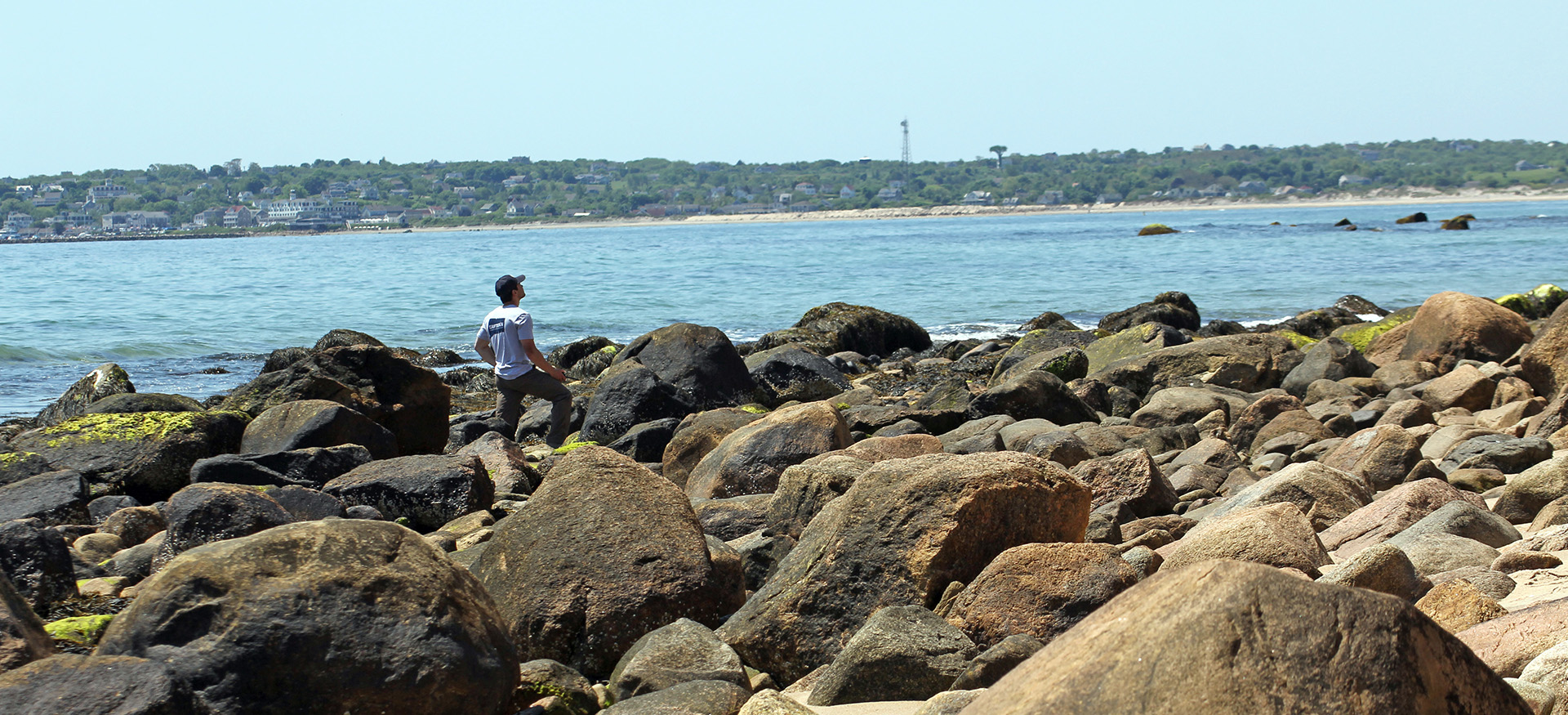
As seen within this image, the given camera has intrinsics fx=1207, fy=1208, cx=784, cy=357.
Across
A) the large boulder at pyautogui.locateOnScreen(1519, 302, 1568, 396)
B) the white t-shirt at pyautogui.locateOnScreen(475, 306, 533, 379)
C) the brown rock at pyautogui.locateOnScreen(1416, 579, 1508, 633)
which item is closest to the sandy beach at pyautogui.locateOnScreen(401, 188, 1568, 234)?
the white t-shirt at pyautogui.locateOnScreen(475, 306, 533, 379)

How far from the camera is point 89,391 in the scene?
12.9 metres

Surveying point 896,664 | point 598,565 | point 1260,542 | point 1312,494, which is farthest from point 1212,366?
point 896,664

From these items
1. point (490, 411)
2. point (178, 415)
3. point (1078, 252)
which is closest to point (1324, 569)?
point (178, 415)

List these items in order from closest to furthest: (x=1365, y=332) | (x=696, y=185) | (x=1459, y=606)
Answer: (x=1459, y=606) → (x=1365, y=332) → (x=696, y=185)

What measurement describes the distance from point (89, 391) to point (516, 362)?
5.48 meters

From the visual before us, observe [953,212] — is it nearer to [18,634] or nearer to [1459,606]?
[1459,606]

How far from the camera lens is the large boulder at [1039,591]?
427 centimetres

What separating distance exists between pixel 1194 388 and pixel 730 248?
58.0 meters

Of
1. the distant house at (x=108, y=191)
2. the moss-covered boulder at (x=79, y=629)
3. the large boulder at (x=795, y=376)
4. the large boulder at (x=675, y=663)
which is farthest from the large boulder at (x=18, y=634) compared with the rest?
the distant house at (x=108, y=191)

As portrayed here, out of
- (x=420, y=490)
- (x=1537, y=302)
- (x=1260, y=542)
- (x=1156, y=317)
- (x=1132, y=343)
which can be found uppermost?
(x=1260, y=542)

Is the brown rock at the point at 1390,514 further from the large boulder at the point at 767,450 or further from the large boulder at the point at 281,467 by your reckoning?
the large boulder at the point at 281,467

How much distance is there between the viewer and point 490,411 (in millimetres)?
14094

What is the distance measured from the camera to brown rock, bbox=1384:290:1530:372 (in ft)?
41.2

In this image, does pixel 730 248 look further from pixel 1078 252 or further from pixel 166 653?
pixel 166 653
